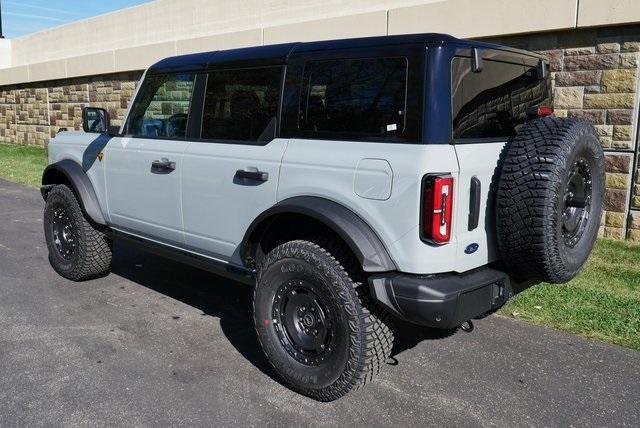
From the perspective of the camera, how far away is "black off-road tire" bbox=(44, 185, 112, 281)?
516cm

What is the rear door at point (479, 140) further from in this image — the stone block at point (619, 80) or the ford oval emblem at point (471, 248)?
the stone block at point (619, 80)

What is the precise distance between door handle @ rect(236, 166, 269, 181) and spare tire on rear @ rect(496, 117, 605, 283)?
52.8 inches

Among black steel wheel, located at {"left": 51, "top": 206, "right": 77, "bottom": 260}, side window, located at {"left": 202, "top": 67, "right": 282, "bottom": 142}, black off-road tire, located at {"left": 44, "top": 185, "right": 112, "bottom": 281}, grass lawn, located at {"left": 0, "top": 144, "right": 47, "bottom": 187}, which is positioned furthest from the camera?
grass lawn, located at {"left": 0, "top": 144, "right": 47, "bottom": 187}

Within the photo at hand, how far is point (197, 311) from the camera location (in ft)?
15.6

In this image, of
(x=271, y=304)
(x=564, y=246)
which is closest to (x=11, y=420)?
(x=271, y=304)

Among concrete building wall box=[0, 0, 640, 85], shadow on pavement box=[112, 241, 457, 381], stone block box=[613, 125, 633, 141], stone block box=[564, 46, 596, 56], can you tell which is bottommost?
shadow on pavement box=[112, 241, 457, 381]

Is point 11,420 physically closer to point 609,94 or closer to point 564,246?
point 564,246

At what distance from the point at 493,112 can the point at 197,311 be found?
277 cm

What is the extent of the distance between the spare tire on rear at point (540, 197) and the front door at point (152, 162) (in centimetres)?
221

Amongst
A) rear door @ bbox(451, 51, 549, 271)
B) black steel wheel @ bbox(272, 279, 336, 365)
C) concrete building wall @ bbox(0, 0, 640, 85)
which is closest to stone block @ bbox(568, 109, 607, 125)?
concrete building wall @ bbox(0, 0, 640, 85)

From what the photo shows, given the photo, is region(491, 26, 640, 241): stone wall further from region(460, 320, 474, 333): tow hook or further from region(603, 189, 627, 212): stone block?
region(460, 320, 474, 333): tow hook

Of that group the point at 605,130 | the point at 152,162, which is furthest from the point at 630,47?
the point at 152,162

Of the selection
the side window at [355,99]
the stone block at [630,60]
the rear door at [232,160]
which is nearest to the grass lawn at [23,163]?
the rear door at [232,160]

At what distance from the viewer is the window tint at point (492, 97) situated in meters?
3.06
